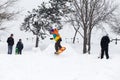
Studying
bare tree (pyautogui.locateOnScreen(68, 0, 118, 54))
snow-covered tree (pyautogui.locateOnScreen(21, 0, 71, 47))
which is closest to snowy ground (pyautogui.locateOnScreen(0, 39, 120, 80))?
bare tree (pyautogui.locateOnScreen(68, 0, 118, 54))

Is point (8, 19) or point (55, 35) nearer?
point (55, 35)

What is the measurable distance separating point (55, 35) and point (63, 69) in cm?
515

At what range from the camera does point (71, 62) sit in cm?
1734

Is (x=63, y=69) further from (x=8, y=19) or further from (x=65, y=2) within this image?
(x=65, y=2)

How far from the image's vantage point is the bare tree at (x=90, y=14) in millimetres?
40969

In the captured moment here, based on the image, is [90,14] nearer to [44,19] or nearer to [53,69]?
[44,19]

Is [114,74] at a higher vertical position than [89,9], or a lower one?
lower

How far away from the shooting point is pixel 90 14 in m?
41.4

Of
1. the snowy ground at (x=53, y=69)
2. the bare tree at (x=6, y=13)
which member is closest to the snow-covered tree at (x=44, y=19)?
the bare tree at (x=6, y=13)

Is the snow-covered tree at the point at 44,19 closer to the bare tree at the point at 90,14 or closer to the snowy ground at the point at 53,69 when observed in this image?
the bare tree at the point at 90,14

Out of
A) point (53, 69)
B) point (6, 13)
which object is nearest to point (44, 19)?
point (6, 13)

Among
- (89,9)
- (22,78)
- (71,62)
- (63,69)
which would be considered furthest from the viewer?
(89,9)

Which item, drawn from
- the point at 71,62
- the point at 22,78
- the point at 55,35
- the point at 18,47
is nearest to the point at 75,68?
the point at 71,62

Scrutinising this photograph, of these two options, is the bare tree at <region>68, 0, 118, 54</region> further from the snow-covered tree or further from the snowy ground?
the snowy ground
